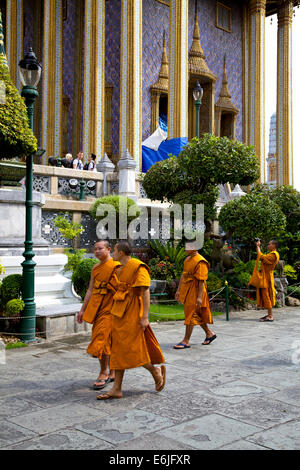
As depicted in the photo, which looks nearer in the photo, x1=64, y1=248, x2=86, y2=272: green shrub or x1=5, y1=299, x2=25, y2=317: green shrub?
x1=5, y1=299, x2=25, y2=317: green shrub

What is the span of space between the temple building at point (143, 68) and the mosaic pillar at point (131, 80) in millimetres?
40

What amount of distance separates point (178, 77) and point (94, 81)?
11.4ft

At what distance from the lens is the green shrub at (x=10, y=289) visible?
29.2 feet

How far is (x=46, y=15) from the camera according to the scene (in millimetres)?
22234

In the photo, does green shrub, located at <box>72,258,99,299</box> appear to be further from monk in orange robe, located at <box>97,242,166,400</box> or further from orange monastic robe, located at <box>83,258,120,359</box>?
monk in orange robe, located at <box>97,242,166,400</box>

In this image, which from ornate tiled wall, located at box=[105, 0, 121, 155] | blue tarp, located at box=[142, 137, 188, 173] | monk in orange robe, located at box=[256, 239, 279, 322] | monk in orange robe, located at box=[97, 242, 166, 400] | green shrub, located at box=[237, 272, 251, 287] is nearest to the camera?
monk in orange robe, located at box=[97, 242, 166, 400]

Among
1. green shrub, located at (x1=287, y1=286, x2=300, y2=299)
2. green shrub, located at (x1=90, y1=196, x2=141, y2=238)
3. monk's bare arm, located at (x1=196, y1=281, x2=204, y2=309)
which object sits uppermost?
green shrub, located at (x1=90, y1=196, x2=141, y2=238)

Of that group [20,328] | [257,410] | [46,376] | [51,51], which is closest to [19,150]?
[20,328]

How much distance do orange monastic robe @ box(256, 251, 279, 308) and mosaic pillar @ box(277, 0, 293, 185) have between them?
A: 18194 mm

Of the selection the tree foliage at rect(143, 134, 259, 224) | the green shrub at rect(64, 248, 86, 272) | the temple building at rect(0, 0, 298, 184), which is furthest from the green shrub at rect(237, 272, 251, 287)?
the temple building at rect(0, 0, 298, 184)

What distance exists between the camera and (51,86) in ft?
72.4

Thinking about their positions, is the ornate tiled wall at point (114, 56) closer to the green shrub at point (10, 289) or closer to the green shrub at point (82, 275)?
the green shrub at point (82, 275)

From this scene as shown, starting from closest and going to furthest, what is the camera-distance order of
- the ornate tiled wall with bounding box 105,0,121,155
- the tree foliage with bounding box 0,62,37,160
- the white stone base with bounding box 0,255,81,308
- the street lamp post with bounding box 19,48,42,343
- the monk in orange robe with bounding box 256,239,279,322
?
the tree foliage with bounding box 0,62,37,160 < the street lamp post with bounding box 19,48,42,343 < the white stone base with bounding box 0,255,81,308 < the monk in orange robe with bounding box 256,239,279,322 < the ornate tiled wall with bounding box 105,0,121,155

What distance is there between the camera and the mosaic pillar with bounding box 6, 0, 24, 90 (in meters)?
23.1
